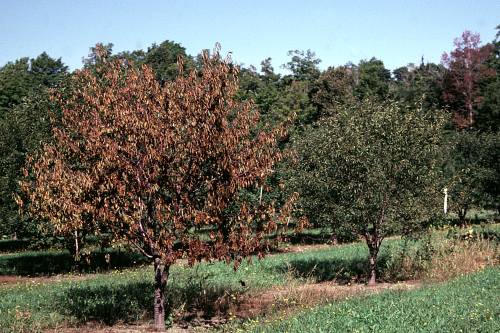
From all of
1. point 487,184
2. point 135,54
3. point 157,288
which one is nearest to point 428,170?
point 157,288

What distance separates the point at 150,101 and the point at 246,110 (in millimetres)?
2161

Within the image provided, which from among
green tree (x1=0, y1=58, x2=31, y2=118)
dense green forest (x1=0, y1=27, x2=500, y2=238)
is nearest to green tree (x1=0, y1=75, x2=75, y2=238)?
dense green forest (x1=0, y1=27, x2=500, y2=238)

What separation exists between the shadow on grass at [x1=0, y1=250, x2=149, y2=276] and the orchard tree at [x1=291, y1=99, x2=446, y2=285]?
10.7 meters

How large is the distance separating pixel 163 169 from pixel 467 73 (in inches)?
2449

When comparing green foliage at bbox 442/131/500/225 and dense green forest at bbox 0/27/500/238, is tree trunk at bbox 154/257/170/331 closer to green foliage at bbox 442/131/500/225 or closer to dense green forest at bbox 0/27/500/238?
dense green forest at bbox 0/27/500/238

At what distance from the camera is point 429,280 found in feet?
44.8

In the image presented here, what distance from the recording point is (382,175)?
1330 centimetres

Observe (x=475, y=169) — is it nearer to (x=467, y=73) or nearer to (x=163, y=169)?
(x=163, y=169)

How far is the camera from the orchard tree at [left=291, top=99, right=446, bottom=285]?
1364 centimetres

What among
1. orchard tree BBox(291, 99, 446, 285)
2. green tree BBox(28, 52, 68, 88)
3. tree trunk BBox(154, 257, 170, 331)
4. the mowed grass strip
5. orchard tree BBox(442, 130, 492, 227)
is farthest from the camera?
green tree BBox(28, 52, 68, 88)

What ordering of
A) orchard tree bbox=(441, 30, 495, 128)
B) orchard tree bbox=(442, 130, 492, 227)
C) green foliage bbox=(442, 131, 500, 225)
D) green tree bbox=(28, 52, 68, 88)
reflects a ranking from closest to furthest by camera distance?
green foliage bbox=(442, 131, 500, 225)
orchard tree bbox=(442, 130, 492, 227)
orchard tree bbox=(441, 30, 495, 128)
green tree bbox=(28, 52, 68, 88)

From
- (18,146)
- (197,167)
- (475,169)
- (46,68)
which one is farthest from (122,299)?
(46,68)


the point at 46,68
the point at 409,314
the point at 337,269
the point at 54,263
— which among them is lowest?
the point at 54,263

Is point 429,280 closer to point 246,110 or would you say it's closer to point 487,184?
point 246,110
